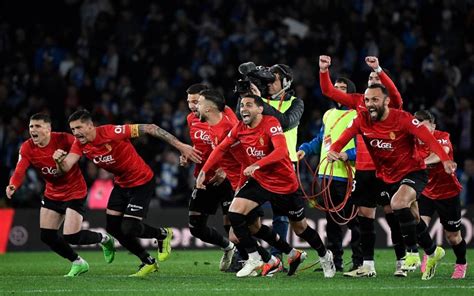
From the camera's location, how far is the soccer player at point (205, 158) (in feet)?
47.9

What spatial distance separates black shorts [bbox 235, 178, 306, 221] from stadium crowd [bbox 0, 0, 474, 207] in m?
8.58

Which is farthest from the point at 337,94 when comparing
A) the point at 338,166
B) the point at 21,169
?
the point at 21,169

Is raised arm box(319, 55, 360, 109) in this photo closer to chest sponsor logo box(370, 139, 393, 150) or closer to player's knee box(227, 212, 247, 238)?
chest sponsor logo box(370, 139, 393, 150)

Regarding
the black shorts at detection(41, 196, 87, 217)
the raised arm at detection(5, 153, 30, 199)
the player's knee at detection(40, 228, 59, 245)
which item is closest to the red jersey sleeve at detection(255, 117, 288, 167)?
the black shorts at detection(41, 196, 87, 217)

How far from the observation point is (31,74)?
25984 millimetres

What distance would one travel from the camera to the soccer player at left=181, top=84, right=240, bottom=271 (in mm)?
14594

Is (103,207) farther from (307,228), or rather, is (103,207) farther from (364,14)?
(307,228)

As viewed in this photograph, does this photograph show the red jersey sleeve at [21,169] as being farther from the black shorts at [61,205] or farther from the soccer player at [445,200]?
the soccer player at [445,200]

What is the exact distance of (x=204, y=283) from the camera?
1310 cm

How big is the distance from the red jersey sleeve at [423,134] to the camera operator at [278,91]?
165cm

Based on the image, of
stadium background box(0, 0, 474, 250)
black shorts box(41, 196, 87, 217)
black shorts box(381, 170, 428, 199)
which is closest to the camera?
black shorts box(381, 170, 428, 199)

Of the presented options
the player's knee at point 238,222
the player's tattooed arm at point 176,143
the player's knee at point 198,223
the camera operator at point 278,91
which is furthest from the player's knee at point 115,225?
the camera operator at point 278,91

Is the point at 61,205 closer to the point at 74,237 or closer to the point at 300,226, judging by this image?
the point at 74,237

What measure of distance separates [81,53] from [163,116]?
362 centimetres
